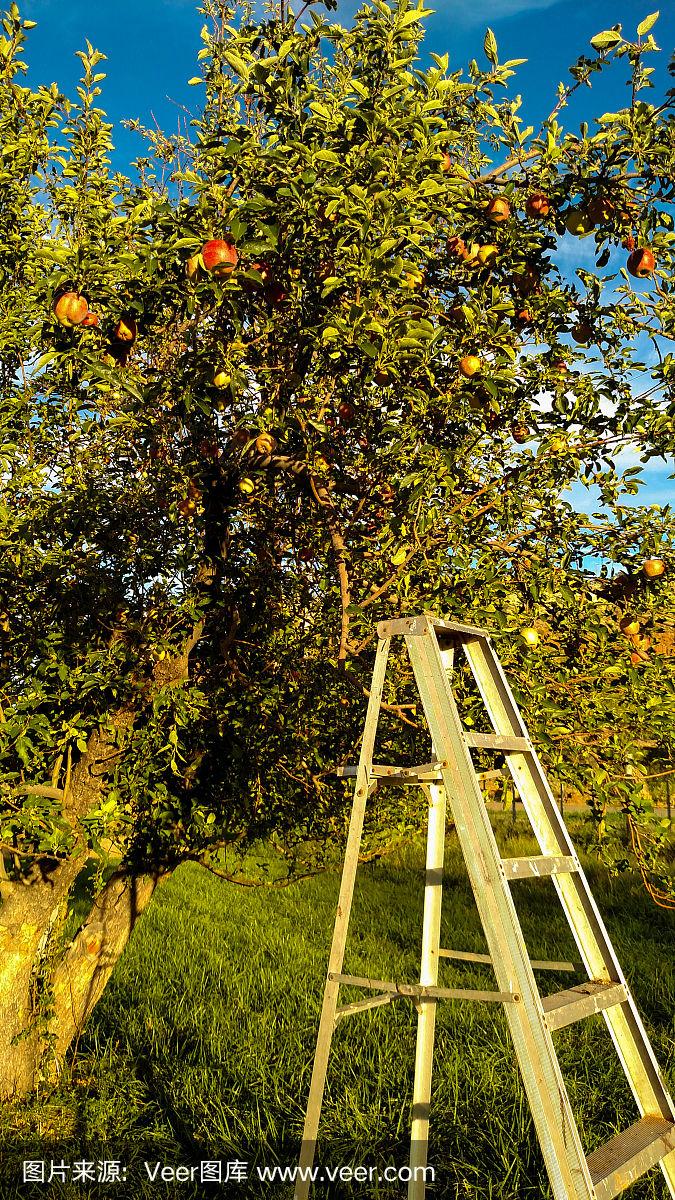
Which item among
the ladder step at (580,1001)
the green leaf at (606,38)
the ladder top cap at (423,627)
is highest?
the green leaf at (606,38)

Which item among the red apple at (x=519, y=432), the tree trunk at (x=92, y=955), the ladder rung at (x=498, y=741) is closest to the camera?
the ladder rung at (x=498, y=741)

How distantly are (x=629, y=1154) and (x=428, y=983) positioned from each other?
104 centimetres

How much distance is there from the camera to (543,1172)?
16.4 ft

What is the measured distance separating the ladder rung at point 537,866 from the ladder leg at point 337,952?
1.99 feet

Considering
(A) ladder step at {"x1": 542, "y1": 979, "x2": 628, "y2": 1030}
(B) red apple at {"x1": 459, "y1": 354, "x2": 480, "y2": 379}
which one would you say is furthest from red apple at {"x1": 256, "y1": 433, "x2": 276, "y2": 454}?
(A) ladder step at {"x1": 542, "y1": 979, "x2": 628, "y2": 1030}

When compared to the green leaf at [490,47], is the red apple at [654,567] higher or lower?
lower

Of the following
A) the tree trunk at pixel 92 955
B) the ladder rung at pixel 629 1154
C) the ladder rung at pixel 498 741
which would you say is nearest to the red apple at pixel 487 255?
the ladder rung at pixel 498 741

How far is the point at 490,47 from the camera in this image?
382 cm

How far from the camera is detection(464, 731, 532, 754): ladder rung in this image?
327cm

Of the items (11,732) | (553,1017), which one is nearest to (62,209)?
(11,732)

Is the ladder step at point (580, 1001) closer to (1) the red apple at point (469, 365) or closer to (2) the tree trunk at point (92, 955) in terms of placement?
(1) the red apple at point (469, 365)

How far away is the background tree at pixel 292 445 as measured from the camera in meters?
3.45

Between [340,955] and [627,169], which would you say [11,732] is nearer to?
[340,955]

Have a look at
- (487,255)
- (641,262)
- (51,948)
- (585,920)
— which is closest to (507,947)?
(585,920)
